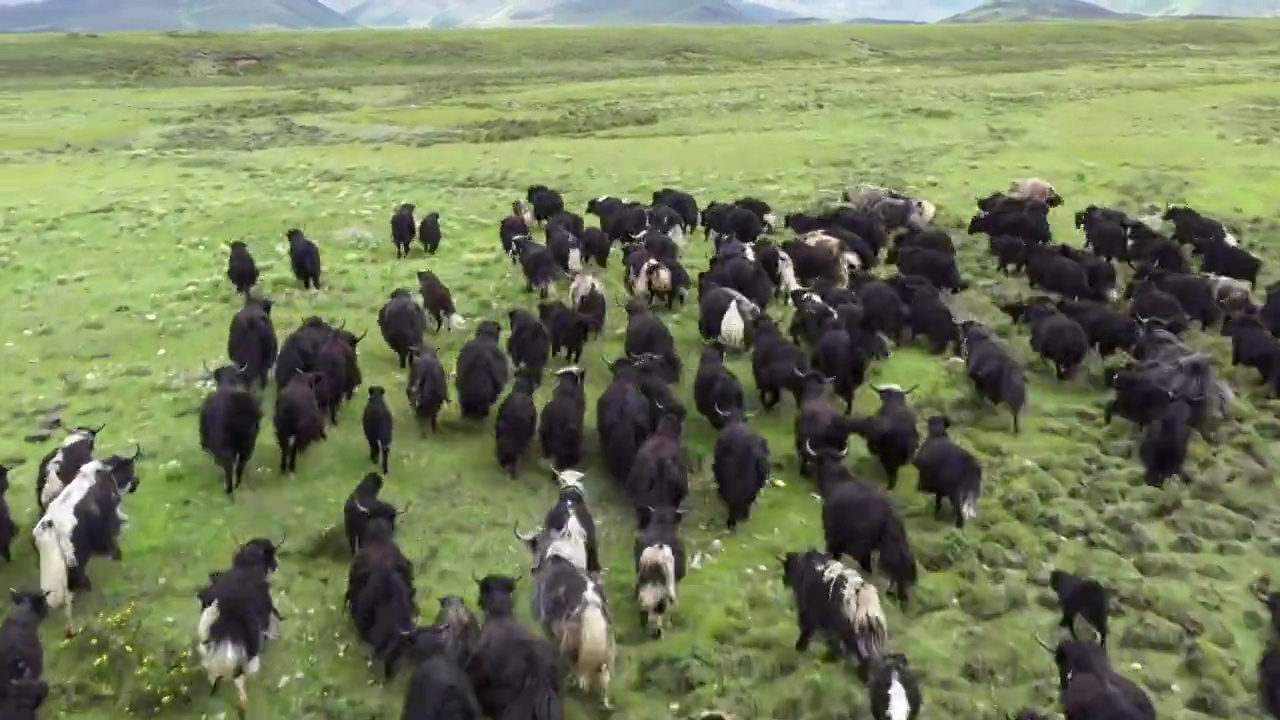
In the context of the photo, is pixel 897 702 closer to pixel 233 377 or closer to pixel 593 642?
pixel 593 642

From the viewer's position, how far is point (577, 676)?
748 centimetres

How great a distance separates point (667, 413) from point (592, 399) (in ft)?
6.24

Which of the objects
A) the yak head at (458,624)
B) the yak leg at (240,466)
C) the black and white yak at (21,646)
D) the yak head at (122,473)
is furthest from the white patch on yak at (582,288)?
the black and white yak at (21,646)

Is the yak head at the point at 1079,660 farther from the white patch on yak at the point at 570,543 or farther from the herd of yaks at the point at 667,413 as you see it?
the white patch on yak at the point at 570,543

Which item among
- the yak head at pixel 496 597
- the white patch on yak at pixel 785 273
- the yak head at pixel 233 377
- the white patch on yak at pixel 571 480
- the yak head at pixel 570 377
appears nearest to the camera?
the yak head at pixel 496 597

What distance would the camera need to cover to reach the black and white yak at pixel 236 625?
7258 mm

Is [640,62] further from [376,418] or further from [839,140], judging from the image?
[376,418]

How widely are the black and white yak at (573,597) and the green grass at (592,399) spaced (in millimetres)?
331

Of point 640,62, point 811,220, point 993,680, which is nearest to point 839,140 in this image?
point 811,220

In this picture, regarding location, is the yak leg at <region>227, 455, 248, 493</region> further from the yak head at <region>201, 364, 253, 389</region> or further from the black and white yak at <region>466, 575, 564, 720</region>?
the black and white yak at <region>466, 575, 564, 720</region>

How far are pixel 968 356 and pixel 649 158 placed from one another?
1749 cm

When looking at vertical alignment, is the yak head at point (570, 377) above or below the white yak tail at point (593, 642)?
above

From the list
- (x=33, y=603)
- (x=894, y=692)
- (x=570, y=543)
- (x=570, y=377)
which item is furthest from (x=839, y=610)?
(x=33, y=603)

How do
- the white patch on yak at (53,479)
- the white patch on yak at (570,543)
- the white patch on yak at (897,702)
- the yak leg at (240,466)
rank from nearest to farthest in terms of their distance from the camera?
the white patch on yak at (897,702) < the white patch on yak at (570,543) < the white patch on yak at (53,479) < the yak leg at (240,466)
